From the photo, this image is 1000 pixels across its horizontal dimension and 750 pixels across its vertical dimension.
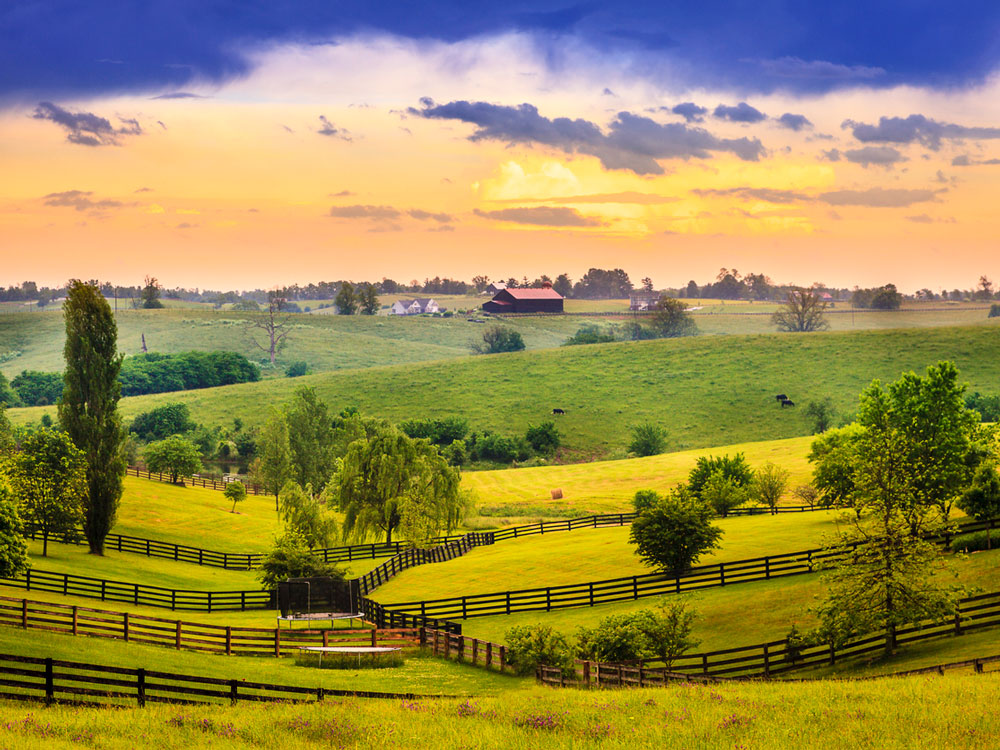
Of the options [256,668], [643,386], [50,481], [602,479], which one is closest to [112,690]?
[256,668]

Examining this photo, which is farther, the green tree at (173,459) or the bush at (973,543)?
the green tree at (173,459)

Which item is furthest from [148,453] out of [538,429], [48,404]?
[48,404]

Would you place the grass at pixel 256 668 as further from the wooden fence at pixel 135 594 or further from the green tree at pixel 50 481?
the green tree at pixel 50 481

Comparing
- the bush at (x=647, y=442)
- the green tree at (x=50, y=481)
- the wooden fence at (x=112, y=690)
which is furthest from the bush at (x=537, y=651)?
the bush at (x=647, y=442)

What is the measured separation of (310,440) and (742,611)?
60201mm

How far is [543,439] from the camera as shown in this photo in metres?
125

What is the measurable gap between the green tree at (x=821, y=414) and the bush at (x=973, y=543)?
273 ft

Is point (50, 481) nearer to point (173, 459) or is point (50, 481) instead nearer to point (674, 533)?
point (674, 533)

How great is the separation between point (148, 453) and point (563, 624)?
60.9 meters

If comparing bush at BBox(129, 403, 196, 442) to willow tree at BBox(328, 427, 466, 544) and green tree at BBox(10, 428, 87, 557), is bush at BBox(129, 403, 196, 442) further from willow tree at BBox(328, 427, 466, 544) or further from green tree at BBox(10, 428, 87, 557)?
green tree at BBox(10, 428, 87, 557)

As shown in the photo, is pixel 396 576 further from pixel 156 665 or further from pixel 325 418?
pixel 325 418

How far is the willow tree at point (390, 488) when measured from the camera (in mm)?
62969

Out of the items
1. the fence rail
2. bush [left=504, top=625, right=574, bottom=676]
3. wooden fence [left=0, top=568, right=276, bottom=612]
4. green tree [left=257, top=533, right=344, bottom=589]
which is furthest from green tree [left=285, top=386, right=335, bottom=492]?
bush [left=504, top=625, right=574, bottom=676]

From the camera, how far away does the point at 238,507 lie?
271 ft
